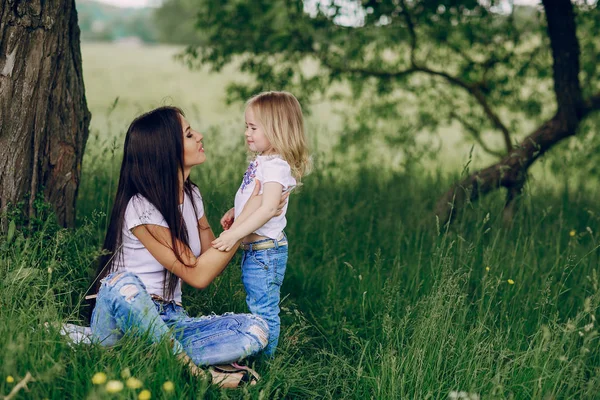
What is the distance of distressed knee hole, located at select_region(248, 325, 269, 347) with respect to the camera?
274cm

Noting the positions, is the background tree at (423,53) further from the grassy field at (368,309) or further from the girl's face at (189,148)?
the girl's face at (189,148)

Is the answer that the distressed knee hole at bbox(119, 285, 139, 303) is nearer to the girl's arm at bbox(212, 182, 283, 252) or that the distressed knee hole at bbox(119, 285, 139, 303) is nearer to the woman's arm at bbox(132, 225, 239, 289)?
the woman's arm at bbox(132, 225, 239, 289)

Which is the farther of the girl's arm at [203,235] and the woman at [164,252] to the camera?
the girl's arm at [203,235]

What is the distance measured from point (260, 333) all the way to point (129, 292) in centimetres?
58

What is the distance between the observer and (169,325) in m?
2.81

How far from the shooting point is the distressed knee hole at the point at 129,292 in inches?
101

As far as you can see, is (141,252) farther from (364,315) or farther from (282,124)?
(364,315)

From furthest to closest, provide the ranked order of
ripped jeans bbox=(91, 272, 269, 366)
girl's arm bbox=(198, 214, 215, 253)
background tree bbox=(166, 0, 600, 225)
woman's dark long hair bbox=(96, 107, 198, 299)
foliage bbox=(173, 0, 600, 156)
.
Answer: foliage bbox=(173, 0, 600, 156) < background tree bbox=(166, 0, 600, 225) < girl's arm bbox=(198, 214, 215, 253) < woman's dark long hair bbox=(96, 107, 198, 299) < ripped jeans bbox=(91, 272, 269, 366)

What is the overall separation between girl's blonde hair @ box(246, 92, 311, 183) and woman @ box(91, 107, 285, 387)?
272mm

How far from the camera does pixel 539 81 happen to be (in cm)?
643

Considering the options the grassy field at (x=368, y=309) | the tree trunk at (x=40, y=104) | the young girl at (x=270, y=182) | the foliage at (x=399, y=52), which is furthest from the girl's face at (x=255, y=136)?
the foliage at (x=399, y=52)

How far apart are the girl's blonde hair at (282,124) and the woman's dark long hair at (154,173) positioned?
379mm

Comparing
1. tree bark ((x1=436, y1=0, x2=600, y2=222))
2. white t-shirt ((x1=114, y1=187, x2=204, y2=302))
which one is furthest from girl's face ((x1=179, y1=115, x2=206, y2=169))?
tree bark ((x1=436, y1=0, x2=600, y2=222))

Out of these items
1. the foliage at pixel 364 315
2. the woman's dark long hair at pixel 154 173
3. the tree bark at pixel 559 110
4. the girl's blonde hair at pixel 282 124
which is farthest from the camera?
the tree bark at pixel 559 110
